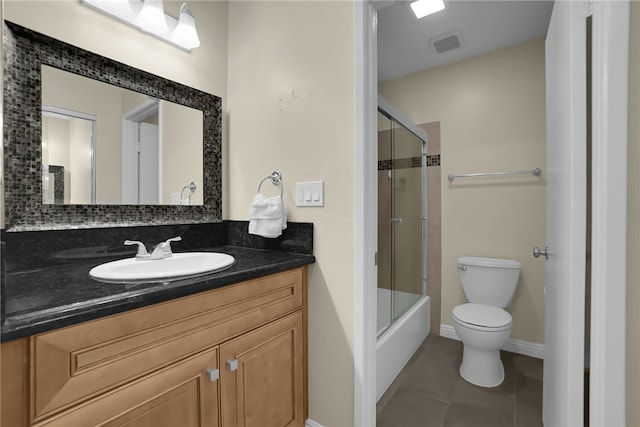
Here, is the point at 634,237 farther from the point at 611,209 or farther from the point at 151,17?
the point at 151,17

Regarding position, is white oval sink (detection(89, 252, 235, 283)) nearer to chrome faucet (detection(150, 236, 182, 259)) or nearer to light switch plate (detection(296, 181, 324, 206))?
chrome faucet (detection(150, 236, 182, 259))

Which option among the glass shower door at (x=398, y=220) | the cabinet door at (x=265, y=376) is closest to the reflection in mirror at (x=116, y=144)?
the cabinet door at (x=265, y=376)

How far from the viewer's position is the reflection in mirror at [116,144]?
1.16 metres

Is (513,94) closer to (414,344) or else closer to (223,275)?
(414,344)

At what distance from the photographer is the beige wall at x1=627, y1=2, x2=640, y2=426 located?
2.56ft

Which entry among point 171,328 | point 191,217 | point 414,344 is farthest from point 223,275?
point 414,344

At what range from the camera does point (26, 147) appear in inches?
42.4

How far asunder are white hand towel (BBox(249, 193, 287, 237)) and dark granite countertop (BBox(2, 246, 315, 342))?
0.74 feet

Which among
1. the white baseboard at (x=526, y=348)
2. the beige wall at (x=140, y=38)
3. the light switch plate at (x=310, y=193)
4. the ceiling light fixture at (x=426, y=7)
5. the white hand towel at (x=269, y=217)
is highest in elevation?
the ceiling light fixture at (x=426, y=7)

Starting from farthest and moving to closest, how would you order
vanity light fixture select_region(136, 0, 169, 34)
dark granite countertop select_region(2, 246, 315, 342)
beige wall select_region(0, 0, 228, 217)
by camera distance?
vanity light fixture select_region(136, 0, 169, 34), beige wall select_region(0, 0, 228, 217), dark granite countertop select_region(2, 246, 315, 342)

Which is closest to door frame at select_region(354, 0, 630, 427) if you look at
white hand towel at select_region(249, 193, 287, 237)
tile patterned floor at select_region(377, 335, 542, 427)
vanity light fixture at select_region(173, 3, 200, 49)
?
tile patterned floor at select_region(377, 335, 542, 427)

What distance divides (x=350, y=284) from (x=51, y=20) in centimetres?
159

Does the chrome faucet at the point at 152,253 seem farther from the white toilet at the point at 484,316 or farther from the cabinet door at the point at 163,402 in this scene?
the white toilet at the point at 484,316

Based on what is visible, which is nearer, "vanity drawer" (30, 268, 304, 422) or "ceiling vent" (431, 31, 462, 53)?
"vanity drawer" (30, 268, 304, 422)
